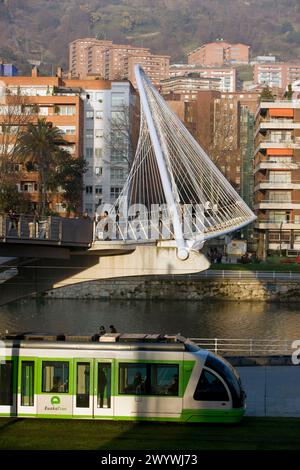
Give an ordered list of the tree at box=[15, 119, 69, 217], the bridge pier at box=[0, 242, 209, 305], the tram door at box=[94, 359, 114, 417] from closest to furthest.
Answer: the tram door at box=[94, 359, 114, 417], the bridge pier at box=[0, 242, 209, 305], the tree at box=[15, 119, 69, 217]

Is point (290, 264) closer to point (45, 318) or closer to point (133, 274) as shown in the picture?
point (45, 318)

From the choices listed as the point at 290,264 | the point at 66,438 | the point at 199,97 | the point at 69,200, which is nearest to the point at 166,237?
the point at 66,438

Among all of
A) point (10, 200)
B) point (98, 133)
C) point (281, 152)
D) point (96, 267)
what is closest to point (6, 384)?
point (96, 267)

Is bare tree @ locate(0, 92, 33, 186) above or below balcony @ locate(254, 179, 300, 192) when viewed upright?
above

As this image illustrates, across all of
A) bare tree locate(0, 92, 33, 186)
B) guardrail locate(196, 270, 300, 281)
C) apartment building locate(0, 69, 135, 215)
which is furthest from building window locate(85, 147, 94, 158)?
guardrail locate(196, 270, 300, 281)

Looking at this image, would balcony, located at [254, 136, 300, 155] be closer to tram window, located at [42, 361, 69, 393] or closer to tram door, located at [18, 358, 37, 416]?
tram window, located at [42, 361, 69, 393]

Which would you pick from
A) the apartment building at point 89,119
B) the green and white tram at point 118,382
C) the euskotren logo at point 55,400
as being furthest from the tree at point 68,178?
the euskotren logo at point 55,400

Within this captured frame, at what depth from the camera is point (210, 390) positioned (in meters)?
23.1

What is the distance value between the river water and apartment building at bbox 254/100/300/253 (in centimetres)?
2701

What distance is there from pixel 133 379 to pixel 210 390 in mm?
1883

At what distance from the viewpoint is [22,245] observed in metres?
33.2

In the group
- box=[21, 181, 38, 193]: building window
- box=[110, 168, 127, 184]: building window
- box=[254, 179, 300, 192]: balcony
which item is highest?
box=[110, 168, 127, 184]: building window

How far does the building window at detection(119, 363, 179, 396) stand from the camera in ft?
76.3

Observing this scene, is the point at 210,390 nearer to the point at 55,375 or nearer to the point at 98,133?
the point at 55,375
